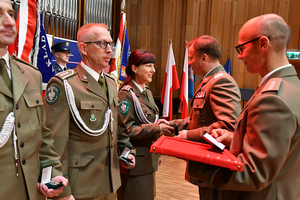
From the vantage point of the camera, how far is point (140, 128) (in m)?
1.96

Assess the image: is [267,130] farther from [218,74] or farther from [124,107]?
[124,107]

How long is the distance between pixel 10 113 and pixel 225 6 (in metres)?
5.19

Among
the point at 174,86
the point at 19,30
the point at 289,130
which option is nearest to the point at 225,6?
the point at 174,86

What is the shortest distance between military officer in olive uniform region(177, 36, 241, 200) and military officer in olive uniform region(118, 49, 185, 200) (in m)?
0.34

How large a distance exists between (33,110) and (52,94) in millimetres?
307

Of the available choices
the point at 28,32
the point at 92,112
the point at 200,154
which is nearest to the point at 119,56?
the point at 28,32

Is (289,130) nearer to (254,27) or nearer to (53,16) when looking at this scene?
(254,27)

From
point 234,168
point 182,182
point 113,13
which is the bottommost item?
point 182,182

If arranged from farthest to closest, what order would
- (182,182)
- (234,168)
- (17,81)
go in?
(182,182) < (17,81) < (234,168)

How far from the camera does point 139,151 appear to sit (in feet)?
6.65

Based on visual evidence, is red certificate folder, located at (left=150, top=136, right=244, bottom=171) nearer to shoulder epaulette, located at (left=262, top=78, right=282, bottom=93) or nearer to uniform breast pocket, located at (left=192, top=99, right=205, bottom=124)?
shoulder epaulette, located at (left=262, top=78, right=282, bottom=93)

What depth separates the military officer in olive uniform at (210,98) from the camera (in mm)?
1628

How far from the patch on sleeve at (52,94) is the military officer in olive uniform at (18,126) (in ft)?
0.76

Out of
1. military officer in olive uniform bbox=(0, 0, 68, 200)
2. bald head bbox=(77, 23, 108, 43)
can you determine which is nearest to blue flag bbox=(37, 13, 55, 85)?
bald head bbox=(77, 23, 108, 43)
